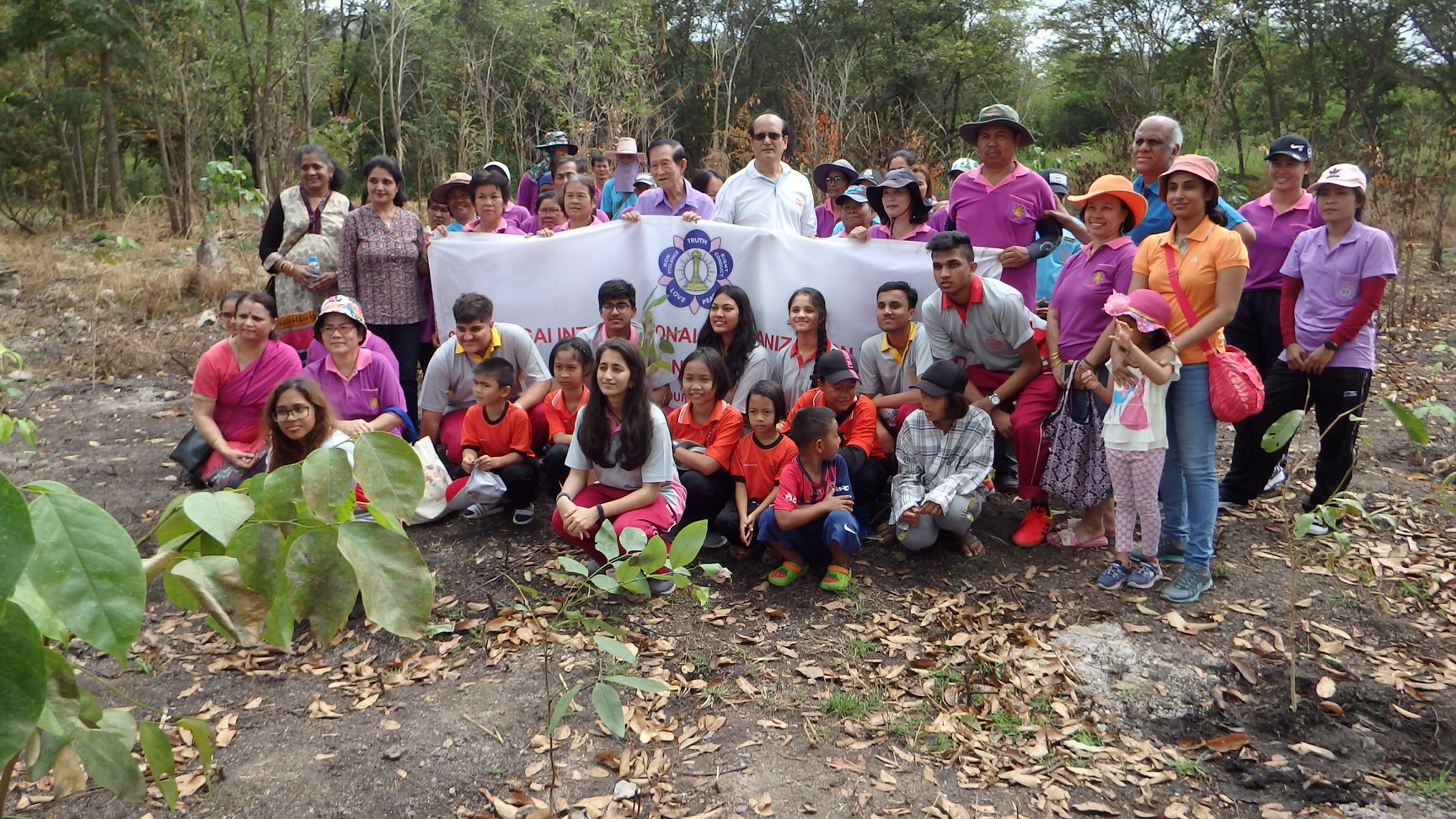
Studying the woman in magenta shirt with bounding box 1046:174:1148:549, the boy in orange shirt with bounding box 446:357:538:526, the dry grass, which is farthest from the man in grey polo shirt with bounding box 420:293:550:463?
the dry grass

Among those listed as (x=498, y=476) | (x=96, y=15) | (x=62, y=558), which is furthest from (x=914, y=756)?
(x=96, y=15)

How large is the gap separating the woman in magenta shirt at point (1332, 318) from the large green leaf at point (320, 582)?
16.0 feet

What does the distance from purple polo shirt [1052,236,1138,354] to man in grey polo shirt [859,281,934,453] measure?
659mm

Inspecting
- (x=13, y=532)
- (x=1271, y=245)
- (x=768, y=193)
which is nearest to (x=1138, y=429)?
(x=1271, y=245)

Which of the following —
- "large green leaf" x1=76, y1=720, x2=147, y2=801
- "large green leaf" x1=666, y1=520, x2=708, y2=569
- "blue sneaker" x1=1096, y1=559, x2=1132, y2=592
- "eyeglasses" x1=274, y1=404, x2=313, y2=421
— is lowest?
"blue sneaker" x1=1096, y1=559, x2=1132, y2=592

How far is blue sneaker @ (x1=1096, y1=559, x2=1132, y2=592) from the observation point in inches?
187

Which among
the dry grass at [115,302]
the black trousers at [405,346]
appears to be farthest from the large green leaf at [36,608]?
the dry grass at [115,302]

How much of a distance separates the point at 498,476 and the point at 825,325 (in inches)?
74.9

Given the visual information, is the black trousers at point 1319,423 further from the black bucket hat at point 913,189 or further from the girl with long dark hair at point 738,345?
the girl with long dark hair at point 738,345

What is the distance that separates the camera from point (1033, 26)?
71.0 feet

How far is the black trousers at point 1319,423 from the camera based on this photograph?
516 cm

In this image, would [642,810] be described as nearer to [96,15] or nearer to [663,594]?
[663,594]

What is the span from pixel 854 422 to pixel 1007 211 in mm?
1349

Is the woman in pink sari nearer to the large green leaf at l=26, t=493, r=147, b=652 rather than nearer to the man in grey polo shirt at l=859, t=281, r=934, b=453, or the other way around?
the man in grey polo shirt at l=859, t=281, r=934, b=453
